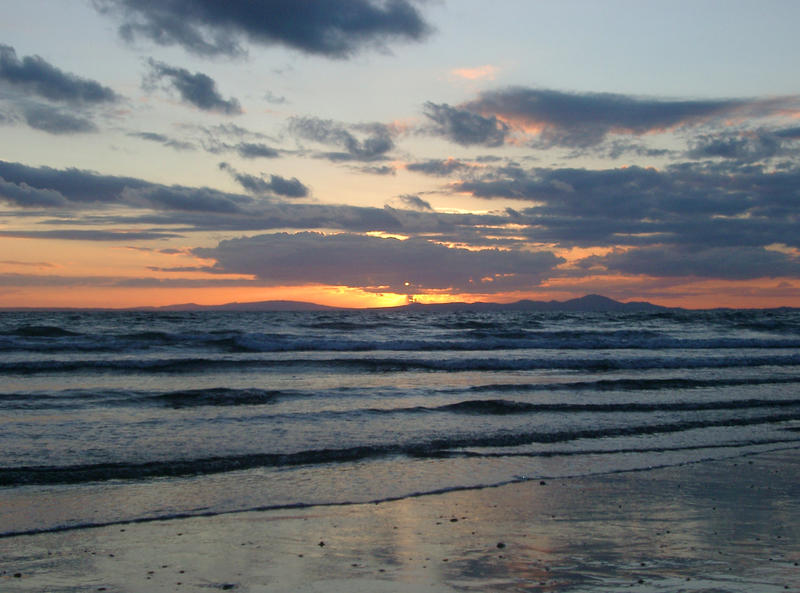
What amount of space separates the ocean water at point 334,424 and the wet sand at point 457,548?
0.75 meters

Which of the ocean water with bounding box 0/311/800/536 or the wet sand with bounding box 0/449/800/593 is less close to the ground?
the wet sand with bounding box 0/449/800/593

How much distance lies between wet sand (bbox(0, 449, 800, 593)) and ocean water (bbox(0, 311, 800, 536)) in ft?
2.44

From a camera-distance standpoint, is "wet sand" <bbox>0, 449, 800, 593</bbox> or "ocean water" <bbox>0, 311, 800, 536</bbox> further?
"ocean water" <bbox>0, 311, 800, 536</bbox>

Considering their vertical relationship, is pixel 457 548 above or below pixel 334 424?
above

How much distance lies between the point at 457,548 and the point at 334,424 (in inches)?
301

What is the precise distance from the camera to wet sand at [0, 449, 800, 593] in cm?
596

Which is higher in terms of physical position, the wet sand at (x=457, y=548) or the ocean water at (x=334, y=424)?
the wet sand at (x=457, y=548)

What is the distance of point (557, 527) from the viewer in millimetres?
7625

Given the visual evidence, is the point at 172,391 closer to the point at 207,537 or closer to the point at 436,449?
the point at 436,449

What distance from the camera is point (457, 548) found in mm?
6863

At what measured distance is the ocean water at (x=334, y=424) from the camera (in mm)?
9281

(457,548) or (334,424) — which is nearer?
(457,548)

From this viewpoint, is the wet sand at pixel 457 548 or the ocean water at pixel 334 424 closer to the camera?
the wet sand at pixel 457 548

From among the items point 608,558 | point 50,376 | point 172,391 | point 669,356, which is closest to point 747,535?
point 608,558
